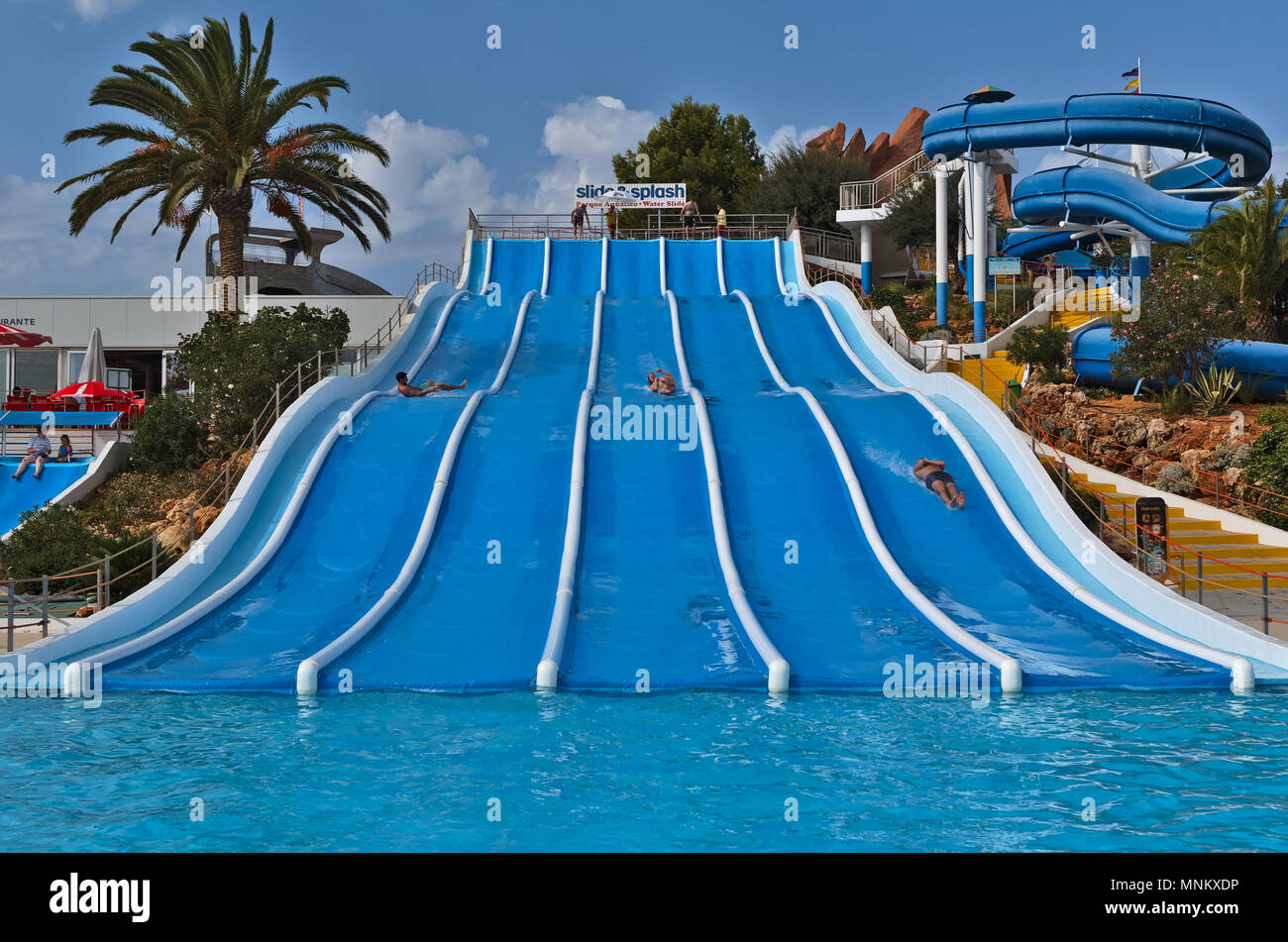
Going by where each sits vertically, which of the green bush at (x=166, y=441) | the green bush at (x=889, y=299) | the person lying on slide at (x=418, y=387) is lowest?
the green bush at (x=166, y=441)

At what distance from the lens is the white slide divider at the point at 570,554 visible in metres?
9.28

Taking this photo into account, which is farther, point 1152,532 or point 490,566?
point 1152,532

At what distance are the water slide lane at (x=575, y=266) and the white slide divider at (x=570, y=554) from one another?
7.64m

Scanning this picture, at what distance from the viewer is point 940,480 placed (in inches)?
520

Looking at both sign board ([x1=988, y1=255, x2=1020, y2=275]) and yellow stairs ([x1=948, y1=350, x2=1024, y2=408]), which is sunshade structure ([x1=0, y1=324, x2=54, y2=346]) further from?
sign board ([x1=988, y1=255, x2=1020, y2=275])

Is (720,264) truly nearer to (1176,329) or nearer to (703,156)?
(1176,329)

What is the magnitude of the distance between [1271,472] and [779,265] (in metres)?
13.9

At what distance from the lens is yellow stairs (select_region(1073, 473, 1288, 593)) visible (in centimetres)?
1355

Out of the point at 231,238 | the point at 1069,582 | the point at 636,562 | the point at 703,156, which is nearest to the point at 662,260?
the point at 231,238

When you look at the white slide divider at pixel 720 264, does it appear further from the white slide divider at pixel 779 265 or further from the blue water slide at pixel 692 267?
the white slide divider at pixel 779 265

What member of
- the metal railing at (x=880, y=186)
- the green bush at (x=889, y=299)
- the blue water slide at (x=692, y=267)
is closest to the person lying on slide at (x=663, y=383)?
the blue water slide at (x=692, y=267)

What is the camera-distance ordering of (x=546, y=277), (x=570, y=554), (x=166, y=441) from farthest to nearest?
(x=546, y=277)
(x=166, y=441)
(x=570, y=554)
